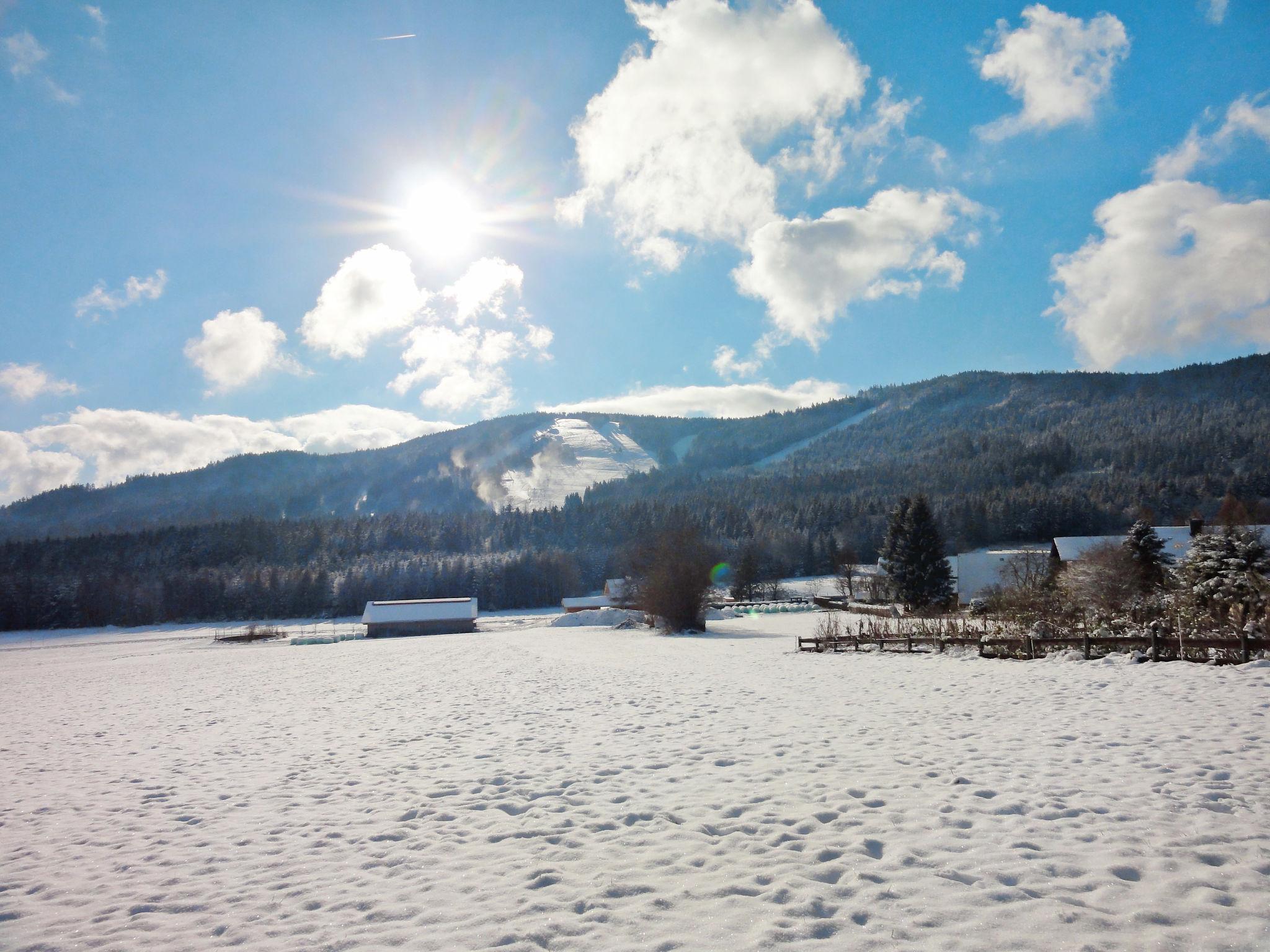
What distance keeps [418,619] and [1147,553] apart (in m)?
63.5

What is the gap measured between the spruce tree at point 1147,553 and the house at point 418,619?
2276 inches

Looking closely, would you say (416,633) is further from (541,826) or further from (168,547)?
(168,547)

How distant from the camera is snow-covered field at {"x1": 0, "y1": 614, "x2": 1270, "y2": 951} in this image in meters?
4.87

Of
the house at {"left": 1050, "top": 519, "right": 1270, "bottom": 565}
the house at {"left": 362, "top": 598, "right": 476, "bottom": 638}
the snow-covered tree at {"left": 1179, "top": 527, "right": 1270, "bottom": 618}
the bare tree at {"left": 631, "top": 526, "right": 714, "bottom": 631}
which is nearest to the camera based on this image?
the snow-covered tree at {"left": 1179, "top": 527, "right": 1270, "bottom": 618}

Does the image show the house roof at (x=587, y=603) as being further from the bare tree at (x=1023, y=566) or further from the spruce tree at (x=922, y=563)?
the bare tree at (x=1023, y=566)

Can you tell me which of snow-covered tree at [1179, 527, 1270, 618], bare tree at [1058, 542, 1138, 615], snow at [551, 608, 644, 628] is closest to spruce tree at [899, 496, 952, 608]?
bare tree at [1058, 542, 1138, 615]

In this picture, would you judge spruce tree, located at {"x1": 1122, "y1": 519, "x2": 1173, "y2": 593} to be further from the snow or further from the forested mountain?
the forested mountain

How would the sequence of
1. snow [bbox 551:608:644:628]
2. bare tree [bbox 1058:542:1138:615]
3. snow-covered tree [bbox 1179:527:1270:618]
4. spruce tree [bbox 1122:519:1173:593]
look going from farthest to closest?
snow [bbox 551:608:644:628] → spruce tree [bbox 1122:519:1173:593] → bare tree [bbox 1058:542:1138:615] → snow-covered tree [bbox 1179:527:1270:618]

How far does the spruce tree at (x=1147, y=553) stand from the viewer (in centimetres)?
3762

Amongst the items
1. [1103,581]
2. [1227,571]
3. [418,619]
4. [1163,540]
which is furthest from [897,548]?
[418,619]

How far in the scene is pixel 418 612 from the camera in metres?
70.3

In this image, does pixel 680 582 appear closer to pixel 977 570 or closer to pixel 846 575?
pixel 977 570

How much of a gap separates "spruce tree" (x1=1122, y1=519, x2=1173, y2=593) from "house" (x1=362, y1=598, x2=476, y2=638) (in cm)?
5781

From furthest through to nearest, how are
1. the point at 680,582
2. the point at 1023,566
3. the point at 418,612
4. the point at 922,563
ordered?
the point at 418,612 → the point at 1023,566 → the point at 922,563 → the point at 680,582
